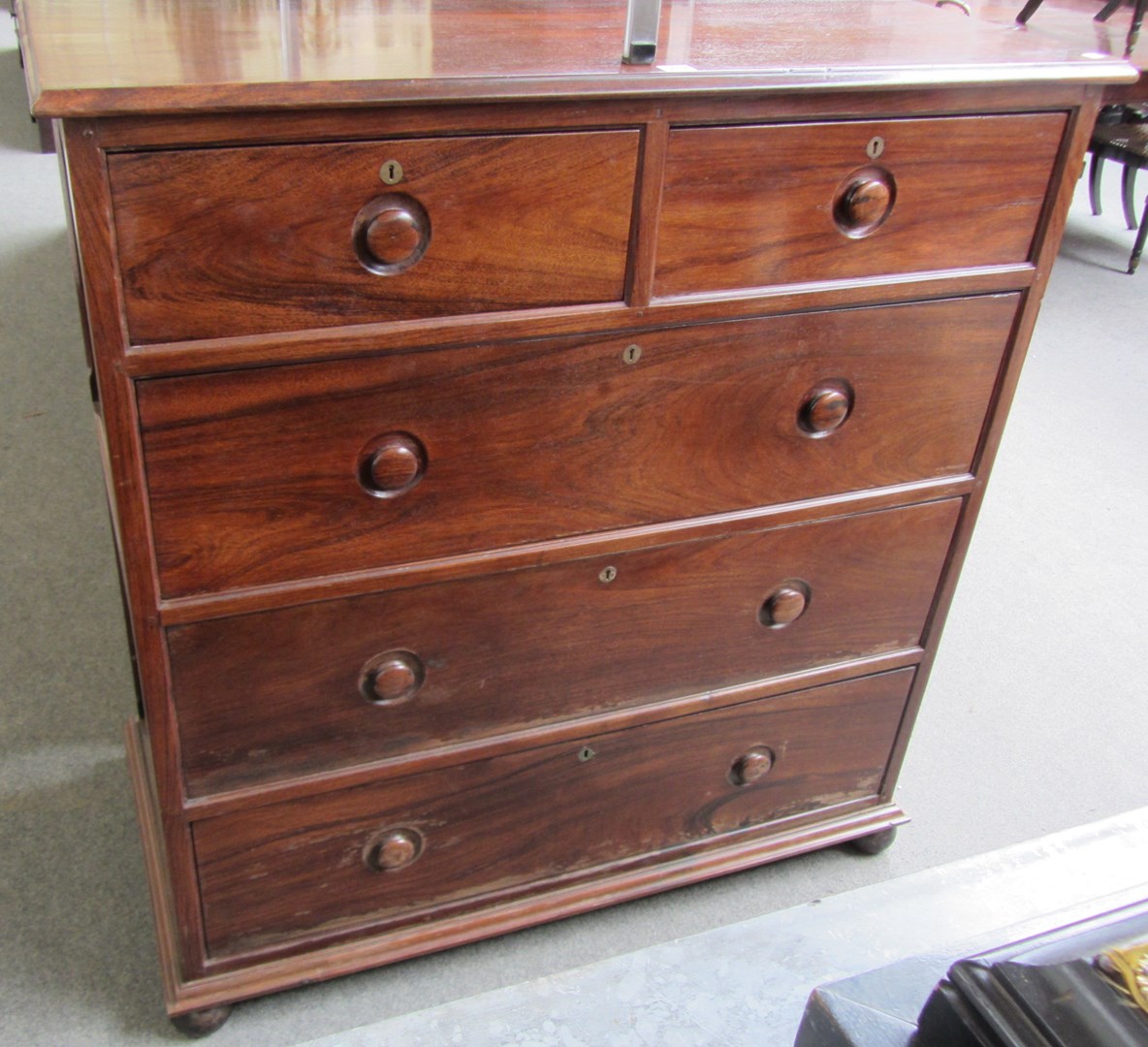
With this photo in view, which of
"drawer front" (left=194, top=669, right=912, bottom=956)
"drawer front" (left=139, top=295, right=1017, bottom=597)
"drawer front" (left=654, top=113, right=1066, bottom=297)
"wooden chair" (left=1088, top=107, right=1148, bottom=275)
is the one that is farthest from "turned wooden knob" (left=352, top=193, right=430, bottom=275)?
"wooden chair" (left=1088, top=107, right=1148, bottom=275)

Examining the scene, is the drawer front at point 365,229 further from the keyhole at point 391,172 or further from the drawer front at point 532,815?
the drawer front at point 532,815

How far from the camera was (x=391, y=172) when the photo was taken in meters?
1.03

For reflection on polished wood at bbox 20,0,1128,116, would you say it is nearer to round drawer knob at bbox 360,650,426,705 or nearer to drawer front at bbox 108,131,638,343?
drawer front at bbox 108,131,638,343

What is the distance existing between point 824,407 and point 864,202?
0.24 meters

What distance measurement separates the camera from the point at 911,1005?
53cm

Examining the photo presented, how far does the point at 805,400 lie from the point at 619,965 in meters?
0.83

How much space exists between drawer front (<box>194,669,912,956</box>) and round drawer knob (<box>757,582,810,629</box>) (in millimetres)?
132

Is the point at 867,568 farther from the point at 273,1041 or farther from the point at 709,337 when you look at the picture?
the point at 273,1041

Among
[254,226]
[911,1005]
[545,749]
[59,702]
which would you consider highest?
[254,226]

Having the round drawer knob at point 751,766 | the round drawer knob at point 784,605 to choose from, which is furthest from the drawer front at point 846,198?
the round drawer knob at point 751,766

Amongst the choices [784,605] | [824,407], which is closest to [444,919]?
[784,605]

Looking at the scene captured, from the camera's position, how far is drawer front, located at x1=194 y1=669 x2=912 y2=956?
4.51ft

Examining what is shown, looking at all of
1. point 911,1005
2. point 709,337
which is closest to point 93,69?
point 709,337

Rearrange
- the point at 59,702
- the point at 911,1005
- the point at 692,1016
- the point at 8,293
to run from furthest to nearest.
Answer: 1. the point at 8,293
2. the point at 59,702
3. the point at 692,1016
4. the point at 911,1005
